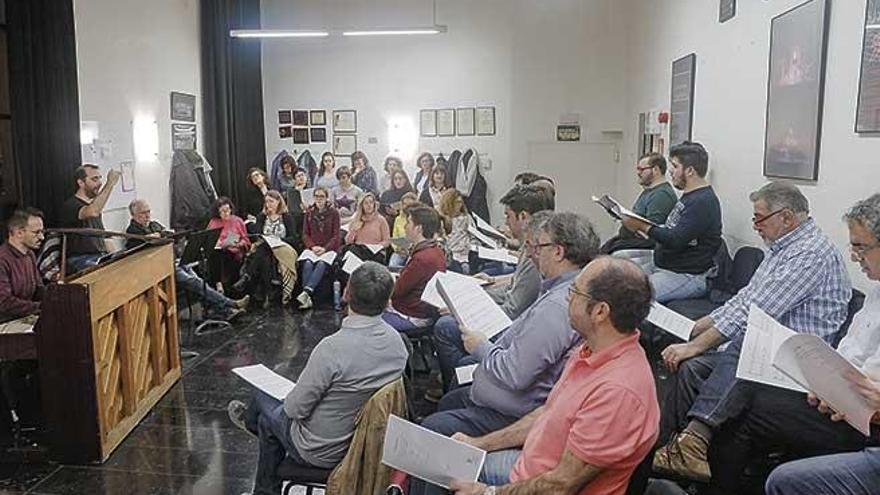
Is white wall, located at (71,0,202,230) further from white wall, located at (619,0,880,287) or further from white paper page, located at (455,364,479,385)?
white wall, located at (619,0,880,287)

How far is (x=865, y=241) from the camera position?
7.13 ft

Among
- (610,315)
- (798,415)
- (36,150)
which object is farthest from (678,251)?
(36,150)

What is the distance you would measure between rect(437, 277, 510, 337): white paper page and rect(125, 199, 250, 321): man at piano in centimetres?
338

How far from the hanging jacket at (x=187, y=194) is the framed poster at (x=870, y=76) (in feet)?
Answer: 20.1

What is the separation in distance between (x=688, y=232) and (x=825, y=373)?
2.43 m

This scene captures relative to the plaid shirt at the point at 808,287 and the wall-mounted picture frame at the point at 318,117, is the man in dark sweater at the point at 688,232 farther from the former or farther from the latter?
the wall-mounted picture frame at the point at 318,117

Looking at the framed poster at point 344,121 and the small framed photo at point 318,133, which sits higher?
the framed poster at point 344,121

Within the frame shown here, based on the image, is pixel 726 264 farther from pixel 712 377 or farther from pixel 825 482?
pixel 825 482

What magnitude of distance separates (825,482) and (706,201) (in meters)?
2.48

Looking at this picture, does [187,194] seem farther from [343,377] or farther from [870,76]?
[870,76]

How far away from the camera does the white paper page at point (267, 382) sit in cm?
280

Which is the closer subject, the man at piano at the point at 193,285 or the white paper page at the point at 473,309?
the white paper page at the point at 473,309

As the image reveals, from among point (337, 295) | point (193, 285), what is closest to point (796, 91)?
point (337, 295)

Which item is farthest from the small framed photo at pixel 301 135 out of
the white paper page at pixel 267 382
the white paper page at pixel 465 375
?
the white paper page at pixel 465 375
